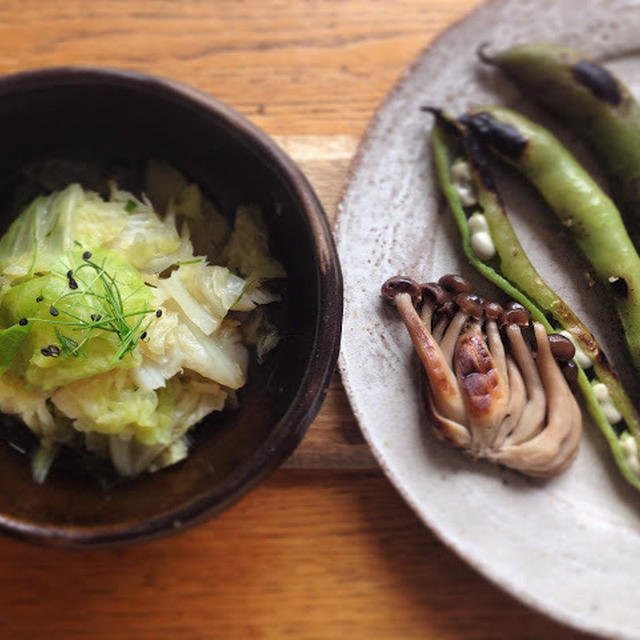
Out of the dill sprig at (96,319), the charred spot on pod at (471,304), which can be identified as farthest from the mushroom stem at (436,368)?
the dill sprig at (96,319)

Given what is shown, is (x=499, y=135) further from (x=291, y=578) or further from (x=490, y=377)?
(x=291, y=578)

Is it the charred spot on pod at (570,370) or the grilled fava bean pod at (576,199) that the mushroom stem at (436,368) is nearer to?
the charred spot on pod at (570,370)

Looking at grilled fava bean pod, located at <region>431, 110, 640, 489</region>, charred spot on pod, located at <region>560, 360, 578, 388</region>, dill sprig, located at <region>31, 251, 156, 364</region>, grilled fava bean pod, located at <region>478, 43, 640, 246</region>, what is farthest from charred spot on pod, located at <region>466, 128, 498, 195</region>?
dill sprig, located at <region>31, 251, 156, 364</region>

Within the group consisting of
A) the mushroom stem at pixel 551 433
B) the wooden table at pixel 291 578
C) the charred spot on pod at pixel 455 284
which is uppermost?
the charred spot on pod at pixel 455 284

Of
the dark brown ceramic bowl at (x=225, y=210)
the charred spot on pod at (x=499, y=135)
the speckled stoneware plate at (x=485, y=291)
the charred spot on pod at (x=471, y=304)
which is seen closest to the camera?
the dark brown ceramic bowl at (x=225, y=210)

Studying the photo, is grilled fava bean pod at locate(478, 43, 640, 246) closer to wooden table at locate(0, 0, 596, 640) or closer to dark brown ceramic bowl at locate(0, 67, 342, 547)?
wooden table at locate(0, 0, 596, 640)

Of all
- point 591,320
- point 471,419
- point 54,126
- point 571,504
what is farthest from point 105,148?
point 571,504

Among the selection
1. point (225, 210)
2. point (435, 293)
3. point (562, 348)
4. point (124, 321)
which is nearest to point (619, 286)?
point (562, 348)
